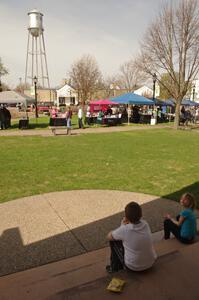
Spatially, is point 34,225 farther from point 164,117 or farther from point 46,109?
point 46,109

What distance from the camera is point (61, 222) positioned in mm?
5184

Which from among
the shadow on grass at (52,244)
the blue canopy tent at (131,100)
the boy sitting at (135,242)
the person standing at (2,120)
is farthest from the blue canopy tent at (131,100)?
the boy sitting at (135,242)

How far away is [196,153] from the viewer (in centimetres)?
1222

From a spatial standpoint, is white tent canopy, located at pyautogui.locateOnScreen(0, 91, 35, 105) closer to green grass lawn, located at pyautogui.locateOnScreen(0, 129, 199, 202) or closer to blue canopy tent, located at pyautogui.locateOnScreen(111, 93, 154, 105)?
green grass lawn, located at pyautogui.locateOnScreen(0, 129, 199, 202)

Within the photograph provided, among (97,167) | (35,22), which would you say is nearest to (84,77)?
(35,22)

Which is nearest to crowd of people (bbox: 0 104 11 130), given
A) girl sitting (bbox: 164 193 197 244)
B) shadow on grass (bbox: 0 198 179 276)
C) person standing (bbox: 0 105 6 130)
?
person standing (bbox: 0 105 6 130)

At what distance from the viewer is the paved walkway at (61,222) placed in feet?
13.6

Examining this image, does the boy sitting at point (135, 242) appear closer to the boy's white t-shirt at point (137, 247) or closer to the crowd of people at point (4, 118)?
the boy's white t-shirt at point (137, 247)

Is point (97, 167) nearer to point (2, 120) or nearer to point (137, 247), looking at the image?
point (137, 247)

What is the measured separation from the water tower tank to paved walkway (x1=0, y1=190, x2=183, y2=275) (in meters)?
46.1

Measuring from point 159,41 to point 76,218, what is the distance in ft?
64.3

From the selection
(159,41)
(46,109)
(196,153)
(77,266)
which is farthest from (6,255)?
(46,109)

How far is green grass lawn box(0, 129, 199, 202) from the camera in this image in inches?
286

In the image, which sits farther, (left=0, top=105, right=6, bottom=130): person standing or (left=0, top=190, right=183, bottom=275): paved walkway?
(left=0, top=105, right=6, bottom=130): person standing
